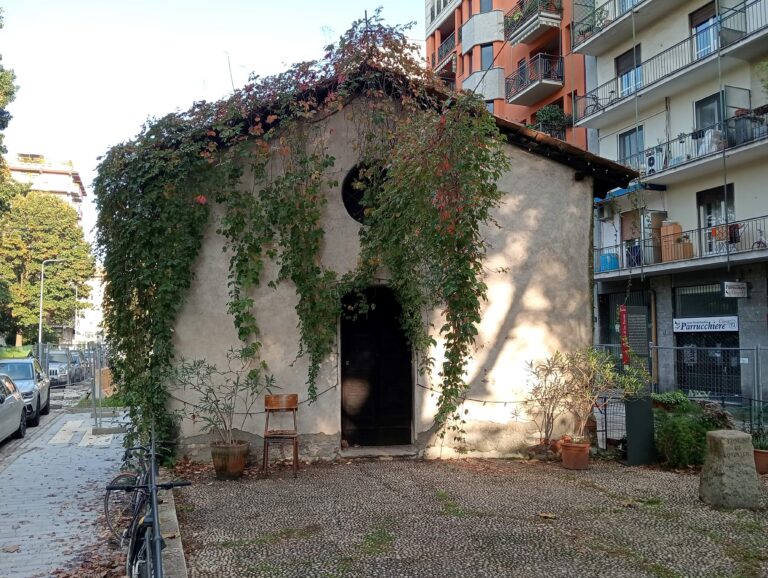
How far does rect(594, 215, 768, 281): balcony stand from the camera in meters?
18.5

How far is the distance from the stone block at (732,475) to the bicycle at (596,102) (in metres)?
19.9

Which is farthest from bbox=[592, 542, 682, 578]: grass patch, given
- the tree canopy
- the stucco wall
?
the tree canopy

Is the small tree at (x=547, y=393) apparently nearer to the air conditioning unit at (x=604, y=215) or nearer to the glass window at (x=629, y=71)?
the air conditioning unit at (x=604, y=215)

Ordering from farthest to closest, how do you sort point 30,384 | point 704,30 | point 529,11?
point 529,11 → point 704,30 → point 30,384

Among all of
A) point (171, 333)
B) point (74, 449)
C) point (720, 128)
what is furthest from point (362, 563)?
point (720, 128)

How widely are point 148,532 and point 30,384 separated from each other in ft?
48.3

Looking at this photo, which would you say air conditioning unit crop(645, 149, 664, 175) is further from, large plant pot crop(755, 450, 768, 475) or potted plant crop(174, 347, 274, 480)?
potted plant crop(174, 347, 274, 480)

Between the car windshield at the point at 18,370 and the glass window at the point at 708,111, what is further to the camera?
the glass window at the point at 708,111

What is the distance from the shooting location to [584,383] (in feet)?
30.4

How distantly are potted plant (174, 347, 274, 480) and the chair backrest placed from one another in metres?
0.22

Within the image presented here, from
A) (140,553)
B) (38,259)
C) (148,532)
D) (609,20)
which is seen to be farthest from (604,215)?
(38,259)

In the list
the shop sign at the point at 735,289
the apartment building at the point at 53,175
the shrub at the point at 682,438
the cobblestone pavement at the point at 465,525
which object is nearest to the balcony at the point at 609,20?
the shop sign at the point at 735,289

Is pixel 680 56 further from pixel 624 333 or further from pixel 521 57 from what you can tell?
pixel 624 333

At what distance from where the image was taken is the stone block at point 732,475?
22.0 ft
